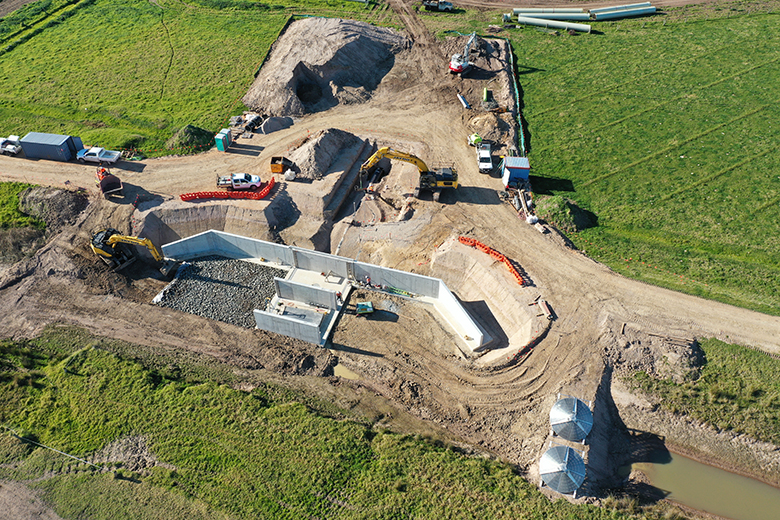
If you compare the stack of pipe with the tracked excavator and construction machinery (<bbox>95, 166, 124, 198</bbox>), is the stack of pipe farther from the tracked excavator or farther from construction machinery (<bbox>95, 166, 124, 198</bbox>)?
the tracked excavator

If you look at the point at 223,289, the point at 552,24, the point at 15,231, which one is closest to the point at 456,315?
the point at 223,289

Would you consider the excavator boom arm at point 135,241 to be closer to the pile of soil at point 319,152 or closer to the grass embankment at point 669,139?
the pile of soil at point 319,152

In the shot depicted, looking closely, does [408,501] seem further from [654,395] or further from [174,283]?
[174,283]

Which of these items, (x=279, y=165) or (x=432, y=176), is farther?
(x=279, y=165)

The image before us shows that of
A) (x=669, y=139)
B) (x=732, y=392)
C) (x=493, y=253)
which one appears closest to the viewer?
(x=732, y=392)

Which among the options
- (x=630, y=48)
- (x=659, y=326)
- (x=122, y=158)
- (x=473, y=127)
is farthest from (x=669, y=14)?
(x=122, y=158)

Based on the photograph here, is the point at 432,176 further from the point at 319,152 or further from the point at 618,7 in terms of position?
the point at 618,7
